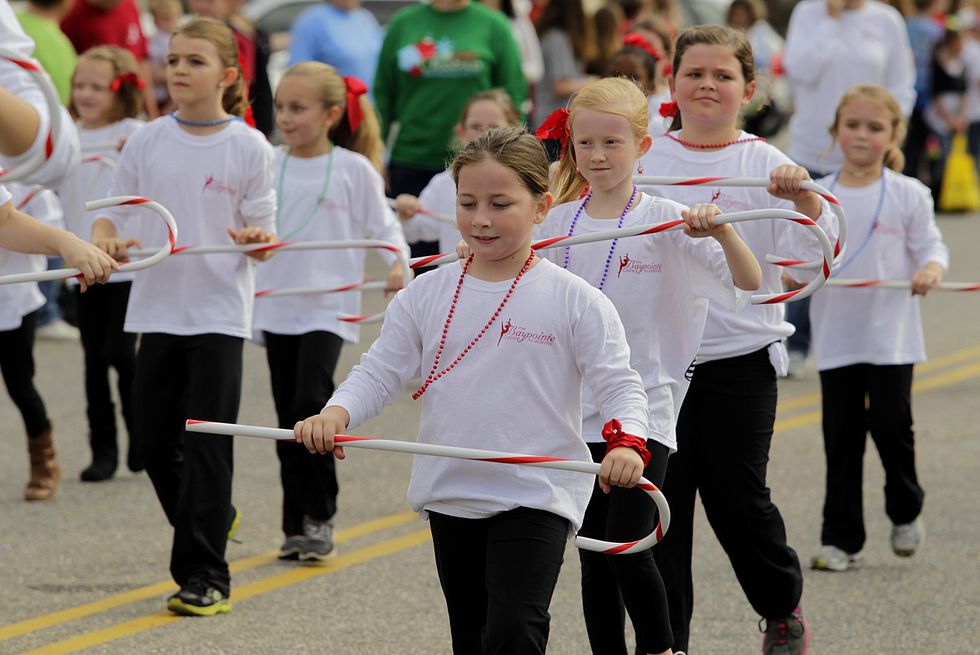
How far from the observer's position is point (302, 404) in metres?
6.62

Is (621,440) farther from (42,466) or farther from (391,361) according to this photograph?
(42,466)

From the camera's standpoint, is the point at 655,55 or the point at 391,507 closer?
the point at 391,507

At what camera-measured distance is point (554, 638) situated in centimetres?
570

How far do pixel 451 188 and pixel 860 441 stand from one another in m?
2.37

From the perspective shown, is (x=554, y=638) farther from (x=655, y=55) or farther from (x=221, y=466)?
(x=655, y=55)

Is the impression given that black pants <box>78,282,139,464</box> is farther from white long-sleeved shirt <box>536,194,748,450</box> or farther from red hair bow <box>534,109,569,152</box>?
white long-sleeved shirt <box>536,194,748,450</box>

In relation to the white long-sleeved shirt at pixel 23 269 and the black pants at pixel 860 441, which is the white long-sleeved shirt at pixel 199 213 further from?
the black pants at pixel 860 441

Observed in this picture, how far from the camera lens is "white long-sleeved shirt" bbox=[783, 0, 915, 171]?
10.6 meters

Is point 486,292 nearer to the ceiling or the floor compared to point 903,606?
nearer to the ceiling

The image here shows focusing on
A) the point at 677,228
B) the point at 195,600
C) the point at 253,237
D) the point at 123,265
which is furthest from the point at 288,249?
the point at 677,228

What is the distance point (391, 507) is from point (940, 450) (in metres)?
2.90

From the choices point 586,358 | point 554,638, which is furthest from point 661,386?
point 554,638

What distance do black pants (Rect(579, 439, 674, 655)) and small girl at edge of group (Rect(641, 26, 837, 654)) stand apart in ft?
1.29

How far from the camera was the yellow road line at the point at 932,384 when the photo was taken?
30.3 ft
